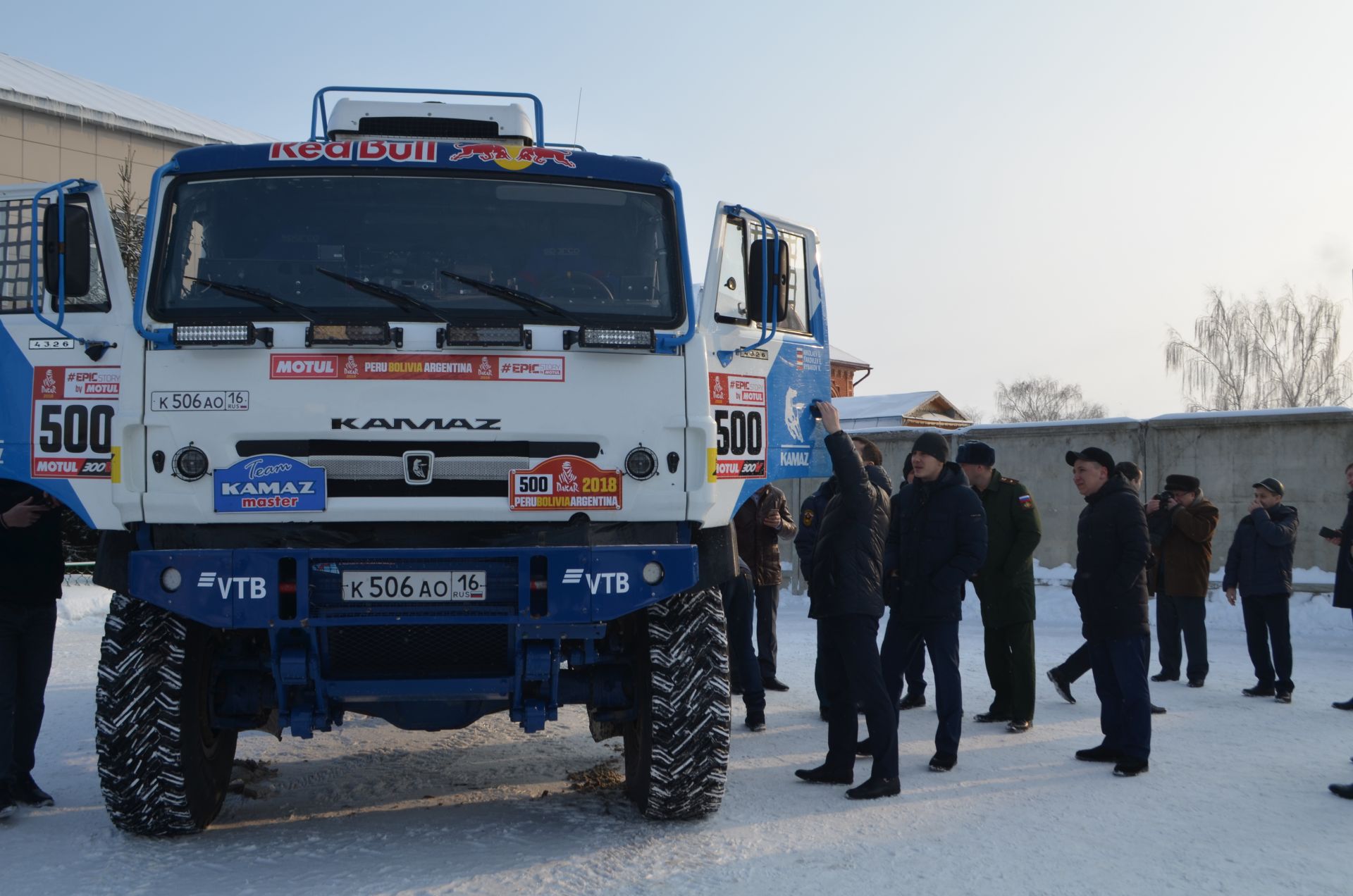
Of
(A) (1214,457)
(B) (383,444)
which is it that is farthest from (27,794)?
(A) (1214,457)

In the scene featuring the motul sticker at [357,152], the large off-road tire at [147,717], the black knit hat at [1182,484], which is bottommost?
the large off-road tire at [147,717]

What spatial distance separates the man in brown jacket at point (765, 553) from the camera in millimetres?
8523

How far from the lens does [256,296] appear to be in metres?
4.71

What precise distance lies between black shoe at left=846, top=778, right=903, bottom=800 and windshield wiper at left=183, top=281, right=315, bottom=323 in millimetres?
3350

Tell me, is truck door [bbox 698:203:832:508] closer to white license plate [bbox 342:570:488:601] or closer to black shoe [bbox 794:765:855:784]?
white license plate [bbox 342:570:488:601]

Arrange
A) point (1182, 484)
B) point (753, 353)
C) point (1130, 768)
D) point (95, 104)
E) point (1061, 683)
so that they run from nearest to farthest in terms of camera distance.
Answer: point (753, 353)
point (1130, 768)
point (1061, 683)
point (1182, 484)
point (95, 104)

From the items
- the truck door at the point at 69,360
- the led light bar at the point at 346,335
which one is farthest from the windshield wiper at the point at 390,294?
the truck door at the point at 69,360

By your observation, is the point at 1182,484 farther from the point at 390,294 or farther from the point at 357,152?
the point at 357,152

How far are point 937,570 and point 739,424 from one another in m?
1.81

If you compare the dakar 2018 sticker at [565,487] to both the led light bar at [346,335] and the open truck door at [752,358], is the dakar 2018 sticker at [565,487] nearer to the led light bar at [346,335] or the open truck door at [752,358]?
the open truck door at [752,358]

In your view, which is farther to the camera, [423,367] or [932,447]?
[932,447]

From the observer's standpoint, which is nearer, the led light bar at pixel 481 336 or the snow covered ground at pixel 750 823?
the snow covered ground at pixel 750 823

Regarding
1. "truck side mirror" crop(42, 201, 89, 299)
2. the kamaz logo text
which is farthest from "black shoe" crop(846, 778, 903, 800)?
"truck side mirror" crop(42, 201, 89, 299)

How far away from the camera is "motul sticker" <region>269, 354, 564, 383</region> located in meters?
4.63
